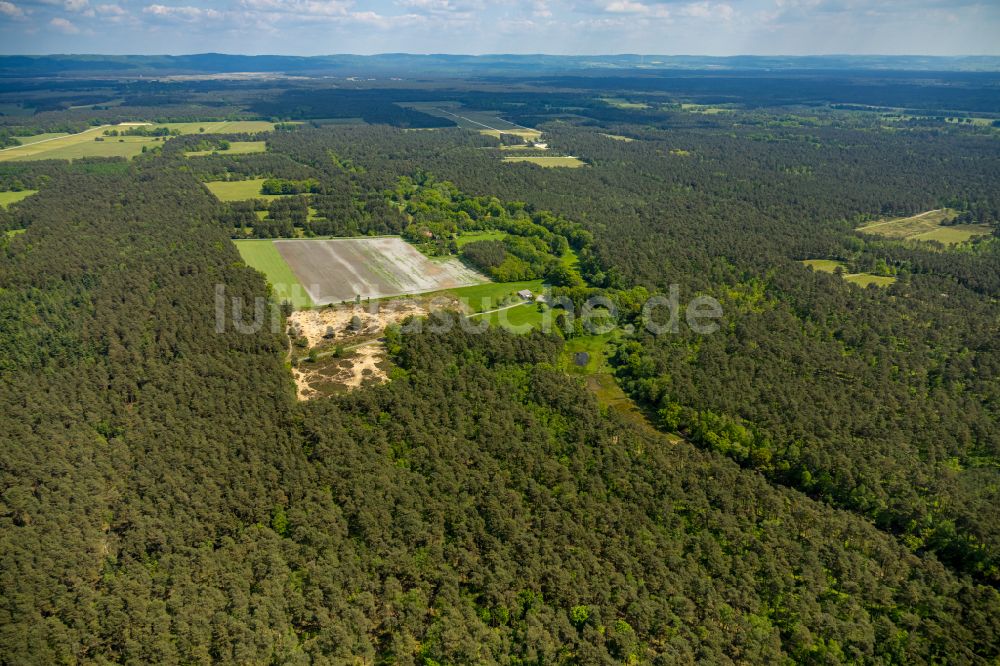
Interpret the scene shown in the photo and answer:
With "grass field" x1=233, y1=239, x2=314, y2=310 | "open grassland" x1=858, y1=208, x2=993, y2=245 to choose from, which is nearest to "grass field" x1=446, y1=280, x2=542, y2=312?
"grass field" x1=233, y1=239, x2=314, y2=310

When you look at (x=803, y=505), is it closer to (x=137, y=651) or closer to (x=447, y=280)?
(x=137, y=651)

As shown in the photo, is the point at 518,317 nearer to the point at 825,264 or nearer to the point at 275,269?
the point at 275,269

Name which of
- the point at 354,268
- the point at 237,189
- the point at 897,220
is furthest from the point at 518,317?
the point at 897,220

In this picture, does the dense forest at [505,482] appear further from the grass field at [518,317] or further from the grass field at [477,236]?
the grass field at [477,236]

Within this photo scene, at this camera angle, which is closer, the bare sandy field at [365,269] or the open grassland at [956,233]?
the bare sandy field at [365,269]

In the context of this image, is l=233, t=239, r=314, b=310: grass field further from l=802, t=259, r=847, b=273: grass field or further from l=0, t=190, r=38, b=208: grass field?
l=802, t=259, r=847, b=273: grass field

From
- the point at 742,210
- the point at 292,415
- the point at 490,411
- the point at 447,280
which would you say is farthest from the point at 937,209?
the point at 292,415

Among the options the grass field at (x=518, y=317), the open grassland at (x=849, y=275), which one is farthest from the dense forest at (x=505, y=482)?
the grass field at (x=518, y=317)
